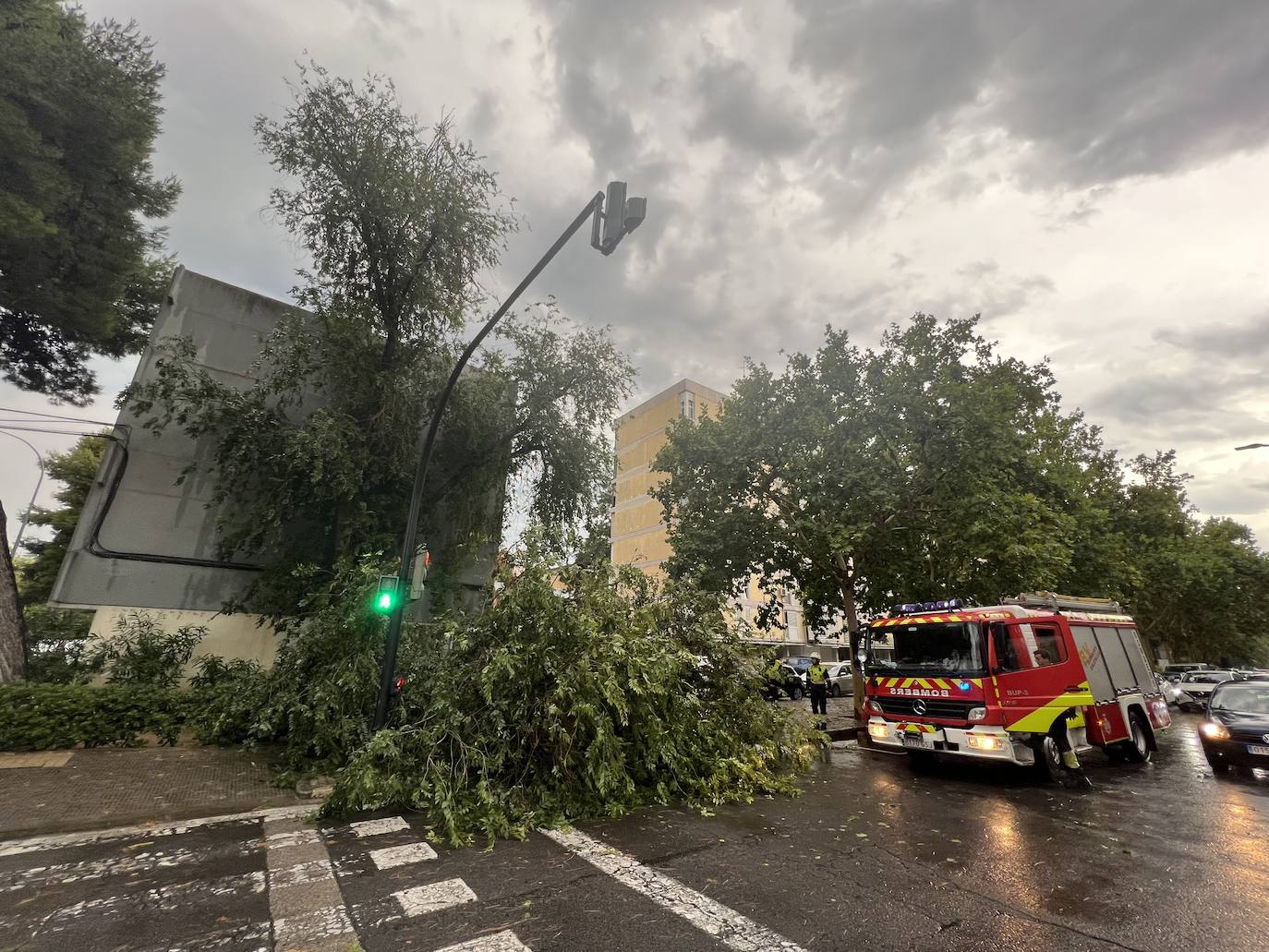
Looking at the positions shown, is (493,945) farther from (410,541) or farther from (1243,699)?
(1243,699)

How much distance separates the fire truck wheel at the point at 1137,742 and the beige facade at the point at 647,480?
33.5 metres

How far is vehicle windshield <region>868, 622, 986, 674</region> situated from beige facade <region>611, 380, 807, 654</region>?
35.0 meters

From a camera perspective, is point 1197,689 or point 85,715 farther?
point 1197,689

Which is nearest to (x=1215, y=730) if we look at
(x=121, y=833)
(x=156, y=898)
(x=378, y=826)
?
(x=378, y=826)

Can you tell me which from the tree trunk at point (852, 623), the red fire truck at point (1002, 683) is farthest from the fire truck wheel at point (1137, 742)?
the tree trunk at point (852, 623)

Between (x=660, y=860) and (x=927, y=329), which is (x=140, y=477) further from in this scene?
(x=927, y=329)

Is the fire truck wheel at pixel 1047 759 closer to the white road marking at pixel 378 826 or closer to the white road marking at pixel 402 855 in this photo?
the white road marking at pixel 402 855

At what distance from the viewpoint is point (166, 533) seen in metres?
12.7

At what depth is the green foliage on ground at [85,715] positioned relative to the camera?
8188 millimetres

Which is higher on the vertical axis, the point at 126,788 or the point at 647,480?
the point at 647,480

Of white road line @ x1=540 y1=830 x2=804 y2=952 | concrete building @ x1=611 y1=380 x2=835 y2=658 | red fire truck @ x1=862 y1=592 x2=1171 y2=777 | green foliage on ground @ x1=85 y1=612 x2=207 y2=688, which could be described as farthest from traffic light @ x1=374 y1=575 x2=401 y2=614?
concrete building @ x1=611 y1=380 x2=835 y2=658

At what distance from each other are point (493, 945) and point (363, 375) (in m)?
11.4

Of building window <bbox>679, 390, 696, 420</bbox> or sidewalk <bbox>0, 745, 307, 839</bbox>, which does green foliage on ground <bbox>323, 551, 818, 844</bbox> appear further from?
building window <bbox>679, 390, 696, 420</bbox>

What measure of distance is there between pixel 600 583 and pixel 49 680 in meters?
11.0
